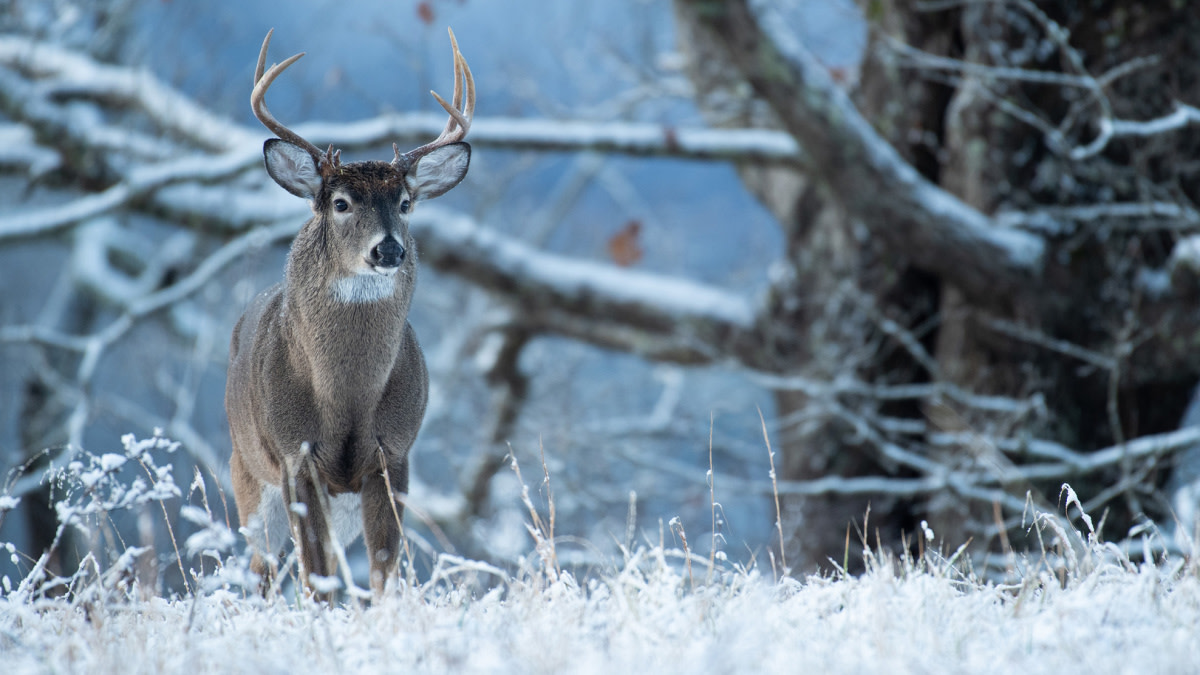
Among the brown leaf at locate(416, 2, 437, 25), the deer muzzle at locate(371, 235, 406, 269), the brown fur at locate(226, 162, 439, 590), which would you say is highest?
the brown leaf at locate(416, 2, 437, 25)

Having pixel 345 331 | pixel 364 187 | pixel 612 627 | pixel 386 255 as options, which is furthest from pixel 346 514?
pixel 612 627

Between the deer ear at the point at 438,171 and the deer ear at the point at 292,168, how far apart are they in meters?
0.27

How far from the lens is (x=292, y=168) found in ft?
9.82

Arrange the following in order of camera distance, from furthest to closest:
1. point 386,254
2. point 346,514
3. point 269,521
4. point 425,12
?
point 425,12 → point 269,521 → point 346,514 → point 386,254

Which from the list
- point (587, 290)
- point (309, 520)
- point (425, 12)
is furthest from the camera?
point (425, 12)

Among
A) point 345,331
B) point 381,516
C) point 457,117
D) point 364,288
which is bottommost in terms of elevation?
point 381,516

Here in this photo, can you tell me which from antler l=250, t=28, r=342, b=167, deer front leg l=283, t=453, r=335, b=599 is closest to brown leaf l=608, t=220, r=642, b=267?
antler l=250, t=28, r=342, b=167

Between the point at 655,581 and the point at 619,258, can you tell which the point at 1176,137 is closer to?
the point at 655,581

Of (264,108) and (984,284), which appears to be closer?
(264,108)

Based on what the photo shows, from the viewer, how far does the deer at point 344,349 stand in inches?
116

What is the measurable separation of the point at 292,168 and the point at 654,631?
5.20 feet

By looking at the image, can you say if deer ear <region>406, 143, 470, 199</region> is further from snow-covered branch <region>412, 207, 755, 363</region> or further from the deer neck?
snow-covered branch <region>412, 207, 755, 363</region>

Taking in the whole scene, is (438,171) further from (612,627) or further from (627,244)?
(627,244)

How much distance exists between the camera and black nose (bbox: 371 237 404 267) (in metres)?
2.89
